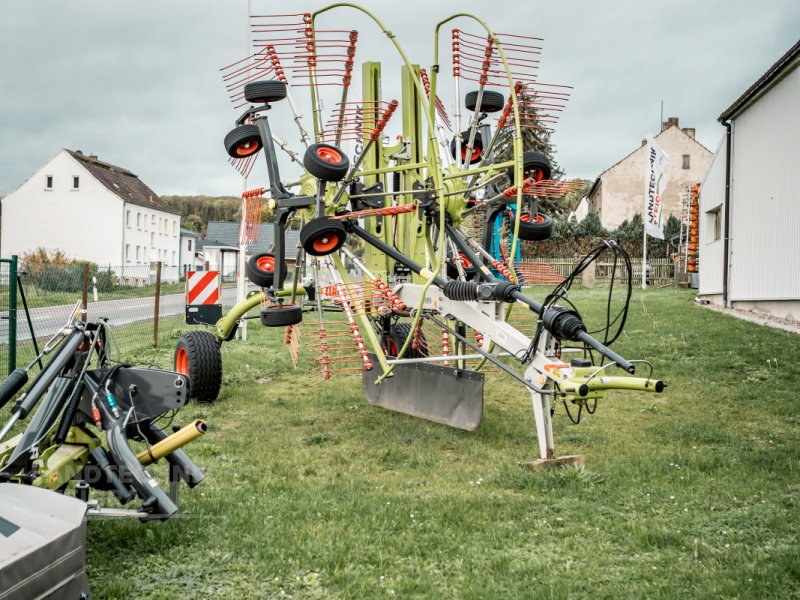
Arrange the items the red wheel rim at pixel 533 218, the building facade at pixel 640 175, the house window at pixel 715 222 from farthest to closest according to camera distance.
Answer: the building facade at pixel 640 175 → the house window at pixel 715 222 → the red wheel rim at pixel 533 218

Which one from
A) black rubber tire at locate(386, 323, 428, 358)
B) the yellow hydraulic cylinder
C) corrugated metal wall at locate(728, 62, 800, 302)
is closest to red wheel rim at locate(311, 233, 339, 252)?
black rubber tire at locate(386, 323, 428, 358)

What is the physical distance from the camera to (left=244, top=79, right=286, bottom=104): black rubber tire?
732 centimetres

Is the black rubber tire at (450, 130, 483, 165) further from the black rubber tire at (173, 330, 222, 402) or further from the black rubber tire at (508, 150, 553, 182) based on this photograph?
the black rubber tire at (173, 330, 222, 402)

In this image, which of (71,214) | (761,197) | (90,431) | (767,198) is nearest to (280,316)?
(90,431)

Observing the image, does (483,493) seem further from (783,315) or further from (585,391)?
(783,315)

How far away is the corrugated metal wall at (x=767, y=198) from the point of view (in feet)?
51.4

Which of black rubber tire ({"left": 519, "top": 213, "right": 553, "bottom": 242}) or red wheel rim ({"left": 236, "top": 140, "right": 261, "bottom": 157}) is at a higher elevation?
red wheel rim ({"left": 236, "top": 140, "right": 261, "bottom": 157})

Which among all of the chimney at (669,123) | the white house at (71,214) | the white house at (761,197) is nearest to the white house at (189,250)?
the white house at (71,214)

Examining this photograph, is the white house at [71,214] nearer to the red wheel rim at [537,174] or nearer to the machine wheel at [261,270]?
the machine wheel at [261,270]

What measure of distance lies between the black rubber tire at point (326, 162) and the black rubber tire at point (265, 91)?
3.62 ft

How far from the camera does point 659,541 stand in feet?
14.4

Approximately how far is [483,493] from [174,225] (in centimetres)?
5819

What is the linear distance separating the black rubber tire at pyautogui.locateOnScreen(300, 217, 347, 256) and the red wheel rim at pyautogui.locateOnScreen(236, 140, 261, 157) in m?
1.23

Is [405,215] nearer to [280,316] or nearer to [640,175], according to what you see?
[280,316]
